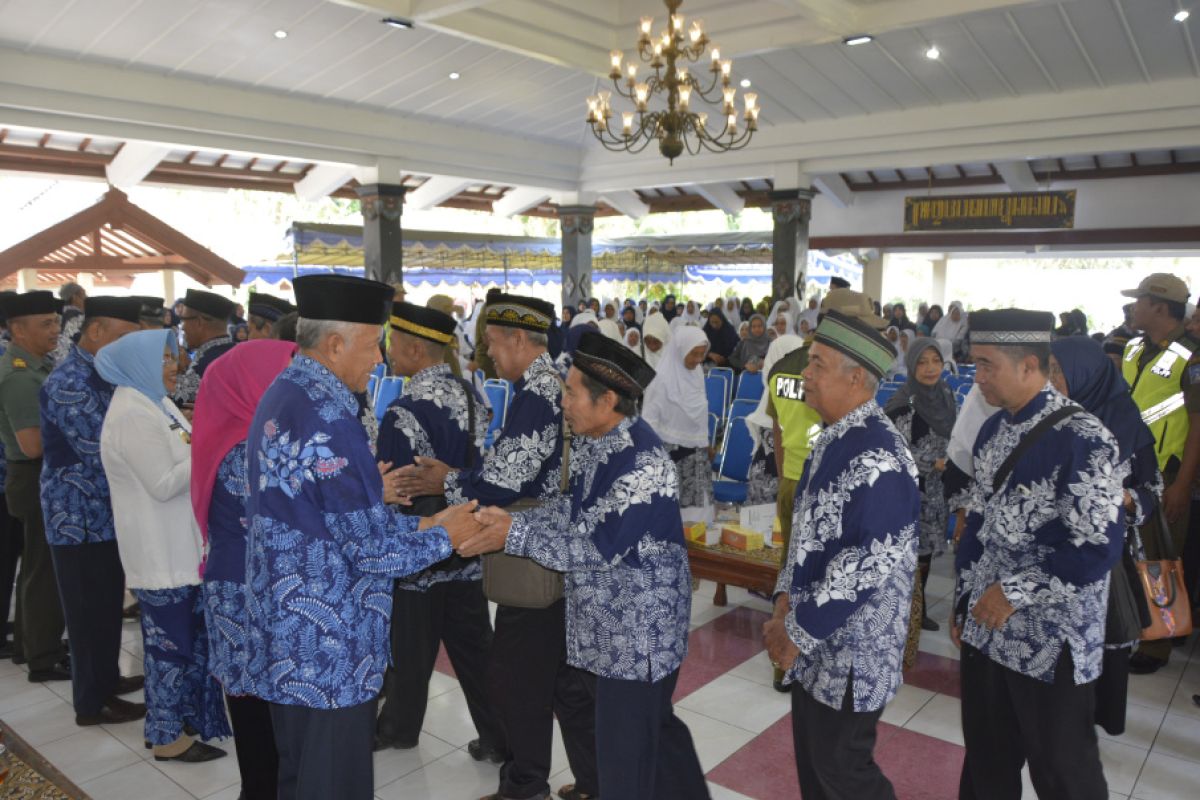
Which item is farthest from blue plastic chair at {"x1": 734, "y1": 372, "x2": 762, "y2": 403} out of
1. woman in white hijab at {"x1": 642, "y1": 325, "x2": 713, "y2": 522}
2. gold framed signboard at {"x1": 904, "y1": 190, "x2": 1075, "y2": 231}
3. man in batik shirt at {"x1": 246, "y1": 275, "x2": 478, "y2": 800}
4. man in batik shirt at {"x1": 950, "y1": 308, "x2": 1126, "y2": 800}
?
gold framed signboard at {"x1": 904, "y1": 190, "x2": 1075, "y2": 231}

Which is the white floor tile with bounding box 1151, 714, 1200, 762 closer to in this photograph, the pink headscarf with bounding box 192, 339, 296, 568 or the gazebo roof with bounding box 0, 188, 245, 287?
the pink headscarf with bounding box 192, 339, 296, 568

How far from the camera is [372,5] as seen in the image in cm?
754

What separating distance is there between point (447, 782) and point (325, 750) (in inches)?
50.0

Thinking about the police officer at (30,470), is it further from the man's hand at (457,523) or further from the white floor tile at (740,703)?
the white floor tile at (740,703)

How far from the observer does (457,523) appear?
1948 millimetres

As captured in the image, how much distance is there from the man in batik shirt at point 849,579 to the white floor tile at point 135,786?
2.20 meters

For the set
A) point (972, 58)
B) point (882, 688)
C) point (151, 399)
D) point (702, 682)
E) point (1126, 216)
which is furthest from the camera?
point (1126, 216)

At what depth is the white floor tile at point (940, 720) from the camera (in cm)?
322

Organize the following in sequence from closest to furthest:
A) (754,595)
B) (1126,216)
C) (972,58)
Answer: (754,595) → (972,58) → (1126,216)

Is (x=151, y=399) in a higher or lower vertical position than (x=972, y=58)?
lower

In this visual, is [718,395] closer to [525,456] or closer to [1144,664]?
[1144,664]

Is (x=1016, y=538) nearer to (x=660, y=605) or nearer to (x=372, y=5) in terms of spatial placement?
(x=660, y=605)

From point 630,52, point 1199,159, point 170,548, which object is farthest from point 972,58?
point 170,548

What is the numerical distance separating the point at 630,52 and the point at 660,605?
9411 millimetres
